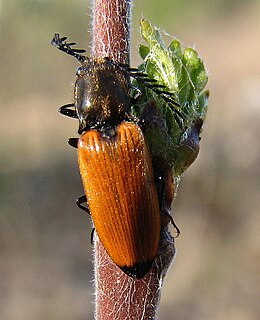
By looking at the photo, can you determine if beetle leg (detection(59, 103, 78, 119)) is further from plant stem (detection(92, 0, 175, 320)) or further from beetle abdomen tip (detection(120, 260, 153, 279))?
beetle abdomen tip (detection(120, 260, 153, 279))

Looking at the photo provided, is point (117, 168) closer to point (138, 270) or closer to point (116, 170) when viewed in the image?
point (116, 170)

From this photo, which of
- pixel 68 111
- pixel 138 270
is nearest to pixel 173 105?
pixel 138 270

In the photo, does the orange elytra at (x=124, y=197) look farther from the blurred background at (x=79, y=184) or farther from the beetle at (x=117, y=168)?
the blurred background at (x=79, y=184)

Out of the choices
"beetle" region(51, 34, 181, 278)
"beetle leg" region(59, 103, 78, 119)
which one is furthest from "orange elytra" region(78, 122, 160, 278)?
"beetle leg" region(59, 103, 78, 119)

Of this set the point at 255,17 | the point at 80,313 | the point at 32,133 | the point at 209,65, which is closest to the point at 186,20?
the point at 255,17

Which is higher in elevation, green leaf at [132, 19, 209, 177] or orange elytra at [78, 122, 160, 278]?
green leaf at [132, 19, 209, 177]

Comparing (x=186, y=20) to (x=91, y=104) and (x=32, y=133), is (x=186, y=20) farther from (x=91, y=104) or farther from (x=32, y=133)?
(x=91, y=104)
